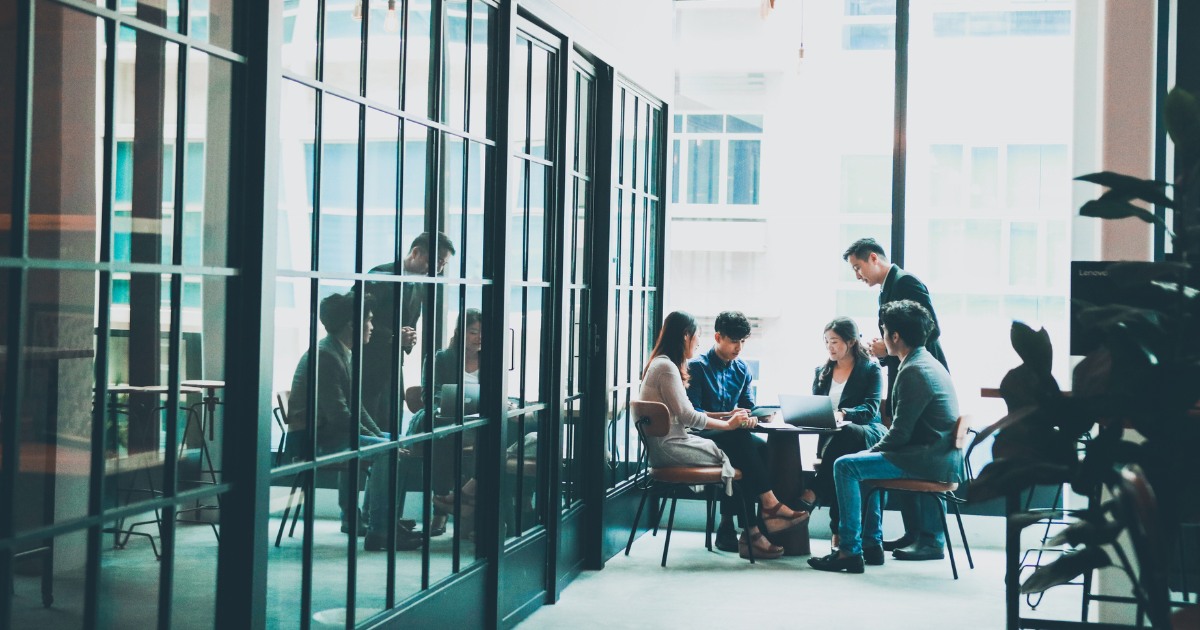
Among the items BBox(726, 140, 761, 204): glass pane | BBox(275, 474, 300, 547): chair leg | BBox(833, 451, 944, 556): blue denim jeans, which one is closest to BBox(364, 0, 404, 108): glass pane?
BBox(275, 474, 300, 547): chair leg

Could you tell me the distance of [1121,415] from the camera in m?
2.53

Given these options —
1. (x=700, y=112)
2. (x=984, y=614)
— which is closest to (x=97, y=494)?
(x=984, y=614)

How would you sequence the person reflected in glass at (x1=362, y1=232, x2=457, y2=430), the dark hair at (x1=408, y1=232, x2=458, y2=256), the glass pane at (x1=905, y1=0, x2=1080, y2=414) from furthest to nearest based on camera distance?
the glass pane at (x1=905, y1=0, x2=1080, y2=414) → the dark hair at (x1=408, y1=232, x2=458, y2=256) → the person reflected in glass at (x1=362, y1=232, x2=457, y2=430)

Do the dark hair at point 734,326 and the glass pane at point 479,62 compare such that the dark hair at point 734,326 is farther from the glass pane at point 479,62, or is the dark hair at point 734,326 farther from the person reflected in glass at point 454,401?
the glass pane at point 479,62

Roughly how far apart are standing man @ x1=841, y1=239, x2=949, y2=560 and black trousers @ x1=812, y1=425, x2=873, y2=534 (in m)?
0.27

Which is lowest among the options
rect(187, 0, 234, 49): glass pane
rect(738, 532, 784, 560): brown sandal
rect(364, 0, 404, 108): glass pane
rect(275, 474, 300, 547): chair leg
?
rect(738, 532, 784, 560): brown sandal

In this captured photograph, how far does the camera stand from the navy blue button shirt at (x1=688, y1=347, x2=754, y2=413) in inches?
220

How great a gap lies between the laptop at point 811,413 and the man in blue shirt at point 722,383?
33 centimetres

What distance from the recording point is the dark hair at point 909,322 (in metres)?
5.02

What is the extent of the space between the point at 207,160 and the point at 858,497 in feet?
12.5

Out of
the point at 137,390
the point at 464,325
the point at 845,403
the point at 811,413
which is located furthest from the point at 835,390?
the point at 137,390

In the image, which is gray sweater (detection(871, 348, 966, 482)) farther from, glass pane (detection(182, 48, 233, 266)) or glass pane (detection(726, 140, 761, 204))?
glass pane (detection(182, 48, 233, 266))

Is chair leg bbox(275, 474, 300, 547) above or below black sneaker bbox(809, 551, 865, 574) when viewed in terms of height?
above

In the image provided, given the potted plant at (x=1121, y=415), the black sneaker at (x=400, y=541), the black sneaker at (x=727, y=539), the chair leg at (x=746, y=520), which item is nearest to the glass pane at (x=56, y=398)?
the black sneaker at (x=400, y=541)
